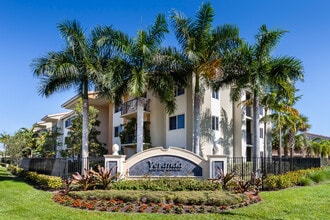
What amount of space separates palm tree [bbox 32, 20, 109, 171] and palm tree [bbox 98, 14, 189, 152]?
81 cm

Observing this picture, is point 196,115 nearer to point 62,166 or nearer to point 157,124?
point 157,124

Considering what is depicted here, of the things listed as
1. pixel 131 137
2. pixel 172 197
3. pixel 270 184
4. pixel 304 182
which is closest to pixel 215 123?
pixel 131 137

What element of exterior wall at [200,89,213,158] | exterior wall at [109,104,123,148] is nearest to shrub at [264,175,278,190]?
exterior wall at [200,89,213,158]

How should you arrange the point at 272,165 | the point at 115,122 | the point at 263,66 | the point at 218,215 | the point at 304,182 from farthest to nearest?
the point at 115,122
the point at 263,66
the point at 272,165
the point at 304,182
the point at 218,215

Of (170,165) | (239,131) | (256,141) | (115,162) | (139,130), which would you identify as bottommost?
(170,165)

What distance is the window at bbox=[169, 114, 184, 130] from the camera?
26000mm

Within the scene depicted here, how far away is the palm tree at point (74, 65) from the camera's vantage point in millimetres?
19469

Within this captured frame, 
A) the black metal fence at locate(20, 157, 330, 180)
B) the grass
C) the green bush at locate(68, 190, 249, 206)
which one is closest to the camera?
the grass

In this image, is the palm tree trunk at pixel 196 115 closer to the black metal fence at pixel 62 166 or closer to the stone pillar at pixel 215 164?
the stone pillar at pixel 215 164

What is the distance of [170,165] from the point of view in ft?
56.0

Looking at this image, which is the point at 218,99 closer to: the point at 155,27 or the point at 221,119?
the point at 221,119

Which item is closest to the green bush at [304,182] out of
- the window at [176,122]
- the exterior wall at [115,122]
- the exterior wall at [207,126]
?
the exterior wall at [207,126]

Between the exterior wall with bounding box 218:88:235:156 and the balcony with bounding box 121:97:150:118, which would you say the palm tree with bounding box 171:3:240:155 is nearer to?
the exterior wall with bounding box 218:88:235:156

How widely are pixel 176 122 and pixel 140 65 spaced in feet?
23.5
